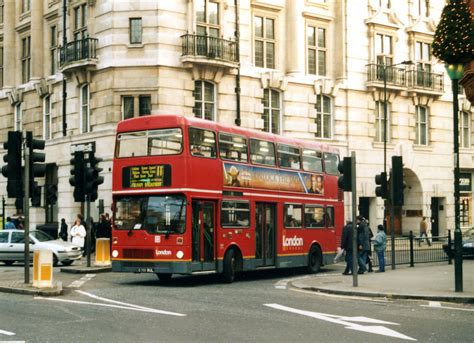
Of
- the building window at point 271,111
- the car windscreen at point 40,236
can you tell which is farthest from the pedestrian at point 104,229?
the building window at point 271,111

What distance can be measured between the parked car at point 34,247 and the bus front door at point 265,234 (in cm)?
873

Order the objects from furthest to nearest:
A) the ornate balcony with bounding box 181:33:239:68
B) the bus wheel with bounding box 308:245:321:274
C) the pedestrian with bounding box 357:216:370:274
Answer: the ornate balcony with bounding box 181:33:239:68, the bus wheel with bounding box 308:245:321:274, the pedestrian with bounding box 357:216:370:274

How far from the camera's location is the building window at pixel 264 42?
137 ft

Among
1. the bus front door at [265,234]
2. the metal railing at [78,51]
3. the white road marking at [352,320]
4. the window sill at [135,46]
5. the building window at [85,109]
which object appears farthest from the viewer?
the building window at [85,109]

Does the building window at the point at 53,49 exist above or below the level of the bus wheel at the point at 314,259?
above

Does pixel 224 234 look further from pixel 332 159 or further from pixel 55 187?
pixel 55 187

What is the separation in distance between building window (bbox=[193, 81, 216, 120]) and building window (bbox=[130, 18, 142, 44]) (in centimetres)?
336

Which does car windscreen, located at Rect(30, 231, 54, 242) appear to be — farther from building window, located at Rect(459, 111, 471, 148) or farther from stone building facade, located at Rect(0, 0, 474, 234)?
building window, located at Rect(459, 111, 471, 148)

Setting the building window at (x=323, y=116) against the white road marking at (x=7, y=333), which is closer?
the white road marking at (x=7, y=333)

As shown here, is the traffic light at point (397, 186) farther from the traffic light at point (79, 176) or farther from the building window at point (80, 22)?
the building window at point (80, 22)

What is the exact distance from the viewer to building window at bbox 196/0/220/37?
38844 mm

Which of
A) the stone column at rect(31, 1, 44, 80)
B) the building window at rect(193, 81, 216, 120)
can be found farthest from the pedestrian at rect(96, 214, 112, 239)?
the stone column at rect(31, 1, 44, 80)

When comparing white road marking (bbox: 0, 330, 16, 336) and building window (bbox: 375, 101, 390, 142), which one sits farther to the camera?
building window (bbox: 375, 101, 390, 142)

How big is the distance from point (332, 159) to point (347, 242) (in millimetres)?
3876
